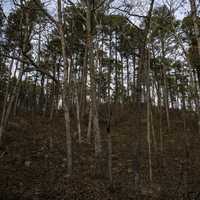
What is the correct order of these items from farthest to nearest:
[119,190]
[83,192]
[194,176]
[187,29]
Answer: [187,29]
[194,176]
[119,190]
[83,192]

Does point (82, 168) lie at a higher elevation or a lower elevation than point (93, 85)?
lower

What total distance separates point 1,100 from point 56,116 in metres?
6.85

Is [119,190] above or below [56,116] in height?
below

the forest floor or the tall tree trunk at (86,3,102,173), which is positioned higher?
the tall tree trunk at (86,3,102,173)

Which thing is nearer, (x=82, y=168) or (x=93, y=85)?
(x=93, y=85)

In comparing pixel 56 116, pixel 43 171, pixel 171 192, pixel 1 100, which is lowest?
pixel 171 192

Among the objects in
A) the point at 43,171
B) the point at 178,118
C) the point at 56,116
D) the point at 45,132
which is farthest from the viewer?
the point at 178,118

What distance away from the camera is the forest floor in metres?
7.60

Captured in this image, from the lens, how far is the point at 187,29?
45.9ft

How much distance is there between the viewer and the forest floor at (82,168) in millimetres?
7597

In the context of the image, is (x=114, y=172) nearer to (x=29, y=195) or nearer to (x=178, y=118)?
(x=29, y=195)

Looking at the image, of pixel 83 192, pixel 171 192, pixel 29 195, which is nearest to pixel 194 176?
pixel 171 192

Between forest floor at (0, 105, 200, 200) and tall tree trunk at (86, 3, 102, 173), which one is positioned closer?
forest floor at (0, 105, 200, 200)

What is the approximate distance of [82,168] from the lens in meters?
10.6
